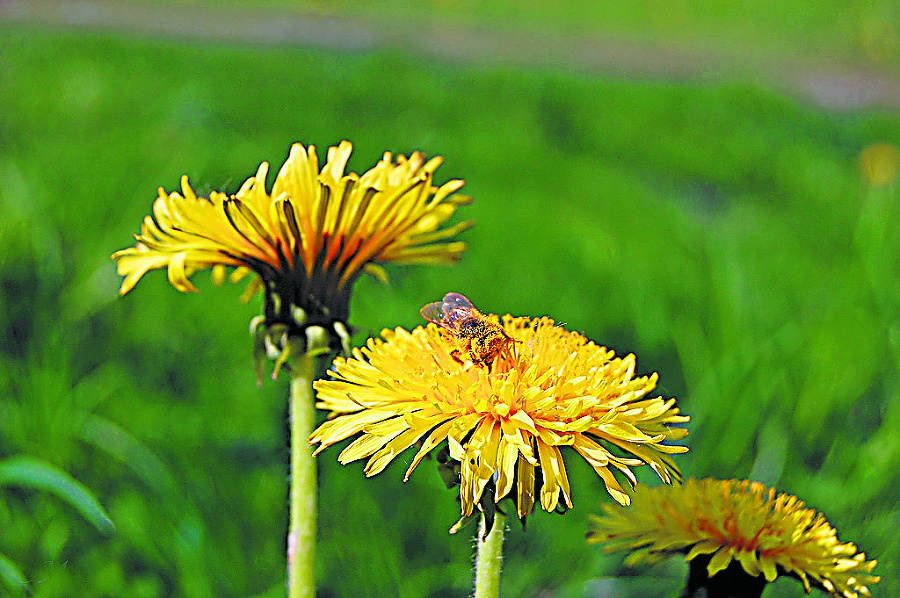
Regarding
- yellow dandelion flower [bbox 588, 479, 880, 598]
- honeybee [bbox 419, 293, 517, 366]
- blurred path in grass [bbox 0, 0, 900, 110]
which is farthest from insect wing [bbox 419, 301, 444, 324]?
blurred path in grass [bbox 0, 0, 900, 110]

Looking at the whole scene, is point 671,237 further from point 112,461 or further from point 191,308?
point 112,461

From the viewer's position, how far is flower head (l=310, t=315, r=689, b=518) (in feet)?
2.23

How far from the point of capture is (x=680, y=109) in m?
5.60

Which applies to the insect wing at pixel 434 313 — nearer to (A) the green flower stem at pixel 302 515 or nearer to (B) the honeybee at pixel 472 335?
(B) the honeybee at pixel 472 335

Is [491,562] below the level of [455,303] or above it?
below

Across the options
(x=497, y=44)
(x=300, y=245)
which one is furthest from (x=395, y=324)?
(x=497, y=44)

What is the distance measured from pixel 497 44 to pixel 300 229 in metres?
9.01

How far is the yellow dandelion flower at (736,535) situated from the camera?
0.78 meters

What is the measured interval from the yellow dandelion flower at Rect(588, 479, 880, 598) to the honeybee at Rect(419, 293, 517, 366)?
218 mm

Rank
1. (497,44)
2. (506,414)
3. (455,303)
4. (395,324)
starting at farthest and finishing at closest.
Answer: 1. (497,44)
2. (395,324)
3. (455,303)
4. (506,414)

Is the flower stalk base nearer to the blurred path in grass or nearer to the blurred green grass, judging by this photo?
the blurred green grass

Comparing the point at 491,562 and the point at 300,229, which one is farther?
the point at 300,229

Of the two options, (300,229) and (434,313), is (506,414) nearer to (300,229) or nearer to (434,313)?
(434,313)

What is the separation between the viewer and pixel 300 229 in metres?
0.86
